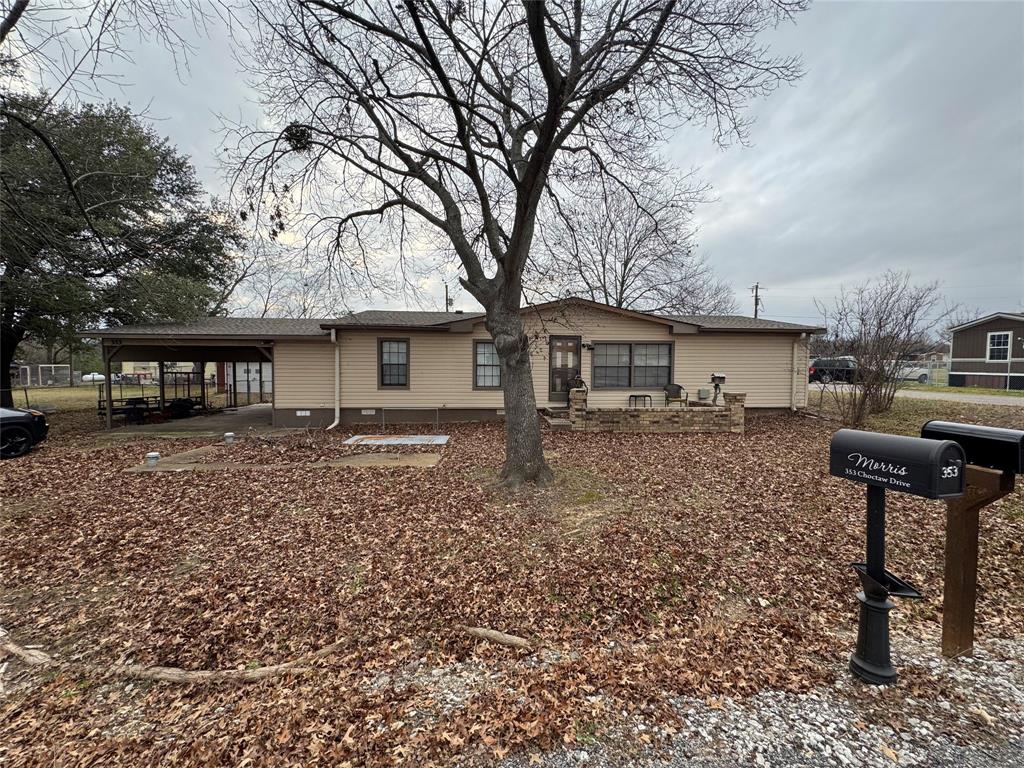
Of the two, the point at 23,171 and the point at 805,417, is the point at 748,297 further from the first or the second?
the point at 23,171

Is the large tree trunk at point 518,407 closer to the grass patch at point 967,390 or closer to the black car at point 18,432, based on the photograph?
the black car at point 18,432

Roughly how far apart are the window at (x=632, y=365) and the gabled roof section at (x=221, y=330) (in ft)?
24.9

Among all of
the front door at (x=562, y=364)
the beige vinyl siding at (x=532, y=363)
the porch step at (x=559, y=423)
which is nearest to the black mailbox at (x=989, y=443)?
the porch step at (x=559, y=423)

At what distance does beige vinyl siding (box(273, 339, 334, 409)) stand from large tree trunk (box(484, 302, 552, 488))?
6.90 meters

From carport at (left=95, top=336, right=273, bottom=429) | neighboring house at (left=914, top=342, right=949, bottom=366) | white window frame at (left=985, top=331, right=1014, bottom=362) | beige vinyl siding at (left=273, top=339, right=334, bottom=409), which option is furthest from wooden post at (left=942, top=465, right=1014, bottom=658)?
white window frame at (left=985, top=331, right=1014, bottom=362)

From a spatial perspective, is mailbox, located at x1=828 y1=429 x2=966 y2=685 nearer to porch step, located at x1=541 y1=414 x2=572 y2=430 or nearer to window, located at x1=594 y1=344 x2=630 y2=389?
porch step, located at x1=541 y1=414 x2=572 y2=430

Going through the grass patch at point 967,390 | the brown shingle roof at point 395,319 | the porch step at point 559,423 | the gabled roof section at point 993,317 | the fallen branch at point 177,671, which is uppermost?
the gabled roof section at point 993,317

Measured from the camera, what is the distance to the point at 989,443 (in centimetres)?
228

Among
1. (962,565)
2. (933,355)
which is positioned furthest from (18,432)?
(933,355)

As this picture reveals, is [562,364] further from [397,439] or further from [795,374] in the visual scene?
[795,374]

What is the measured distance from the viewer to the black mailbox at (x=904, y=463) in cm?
198

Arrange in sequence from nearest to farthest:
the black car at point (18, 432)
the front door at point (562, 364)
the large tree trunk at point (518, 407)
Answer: the large tree trunk at point (518, 407)
the black car at point (18, 432)
the front door at point (562, 364)

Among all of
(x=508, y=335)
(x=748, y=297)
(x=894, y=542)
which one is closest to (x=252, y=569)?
(x=508, y=335)

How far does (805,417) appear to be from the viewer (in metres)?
12.2
